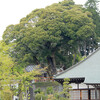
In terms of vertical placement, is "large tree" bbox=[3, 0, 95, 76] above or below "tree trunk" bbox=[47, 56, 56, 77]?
above

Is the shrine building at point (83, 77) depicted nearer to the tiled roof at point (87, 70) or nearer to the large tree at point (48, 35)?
the tiled roof at point (87, 70)

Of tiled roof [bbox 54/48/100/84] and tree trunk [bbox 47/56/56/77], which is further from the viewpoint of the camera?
tree trunk [bbox 47/56/56/77]

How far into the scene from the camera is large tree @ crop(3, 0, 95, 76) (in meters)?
28.0

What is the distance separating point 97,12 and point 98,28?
3460 millimetres

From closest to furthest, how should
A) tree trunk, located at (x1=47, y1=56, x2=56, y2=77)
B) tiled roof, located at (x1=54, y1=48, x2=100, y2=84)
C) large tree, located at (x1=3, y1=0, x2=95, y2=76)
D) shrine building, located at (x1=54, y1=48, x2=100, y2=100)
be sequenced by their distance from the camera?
tiled roof, located at (x1=54, y1=48, x2=100, y2=84)
shrine building, located at (x1=54, y1=48, x2=100, y2=100)
large tree, located at (x1=3, y1=0, x2=95, y2=76)
tree trunk, located at (x1=47, y1=56, x2=56, y2=77)

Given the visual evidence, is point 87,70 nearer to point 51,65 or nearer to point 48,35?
point 48,35

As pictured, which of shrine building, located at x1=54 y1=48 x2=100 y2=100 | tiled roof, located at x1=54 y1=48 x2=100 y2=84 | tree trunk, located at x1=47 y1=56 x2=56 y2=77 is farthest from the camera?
tree trunk, located at x1=47 y1=56 x2=56 y2=77

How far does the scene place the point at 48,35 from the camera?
90.8ft

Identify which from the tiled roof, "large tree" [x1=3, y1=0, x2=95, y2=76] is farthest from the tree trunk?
the tiled roof

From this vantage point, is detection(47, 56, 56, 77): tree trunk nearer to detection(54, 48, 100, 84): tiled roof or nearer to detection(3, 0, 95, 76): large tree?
detection(3, 0, 95, 76): large tree

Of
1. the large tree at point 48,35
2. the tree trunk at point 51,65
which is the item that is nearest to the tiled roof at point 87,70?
the large tree at point 48,35

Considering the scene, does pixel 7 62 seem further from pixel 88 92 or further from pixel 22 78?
pixel 88 92

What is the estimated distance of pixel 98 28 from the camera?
37062mm

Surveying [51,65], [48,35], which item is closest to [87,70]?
[48,35]
